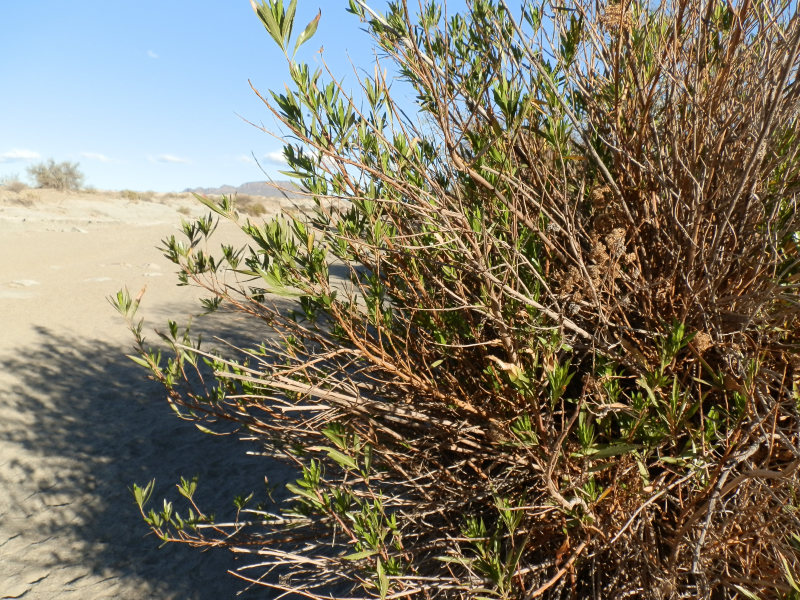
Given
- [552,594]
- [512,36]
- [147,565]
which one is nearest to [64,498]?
[147,565]

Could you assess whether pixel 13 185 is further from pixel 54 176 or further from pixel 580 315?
pixel 580 315

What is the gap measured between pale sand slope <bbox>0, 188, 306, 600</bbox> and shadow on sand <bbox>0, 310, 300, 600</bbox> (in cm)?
1

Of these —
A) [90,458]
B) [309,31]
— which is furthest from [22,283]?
[309,31]

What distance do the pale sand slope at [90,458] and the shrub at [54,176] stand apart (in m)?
23.5

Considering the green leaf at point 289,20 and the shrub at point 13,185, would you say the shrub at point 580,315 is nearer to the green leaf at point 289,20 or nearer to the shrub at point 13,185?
the green leaf at point 289,20

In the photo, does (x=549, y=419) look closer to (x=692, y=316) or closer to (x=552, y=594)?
(x=692, y=316)

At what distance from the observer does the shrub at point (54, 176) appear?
96.4 ft

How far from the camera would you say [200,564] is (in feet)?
11.4

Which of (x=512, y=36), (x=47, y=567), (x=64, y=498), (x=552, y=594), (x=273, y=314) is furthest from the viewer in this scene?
(x=64, y=498)

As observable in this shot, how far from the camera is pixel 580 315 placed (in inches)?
69.2

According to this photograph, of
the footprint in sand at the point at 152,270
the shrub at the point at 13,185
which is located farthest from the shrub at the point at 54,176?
the footprint in sand at the point at 152,270

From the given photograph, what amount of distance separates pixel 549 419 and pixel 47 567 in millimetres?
3295

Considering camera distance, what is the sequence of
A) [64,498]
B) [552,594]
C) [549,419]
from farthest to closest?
[64,498] < [552,594] < [549,419]

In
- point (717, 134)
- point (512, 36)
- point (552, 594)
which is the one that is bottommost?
point (552, 594)
